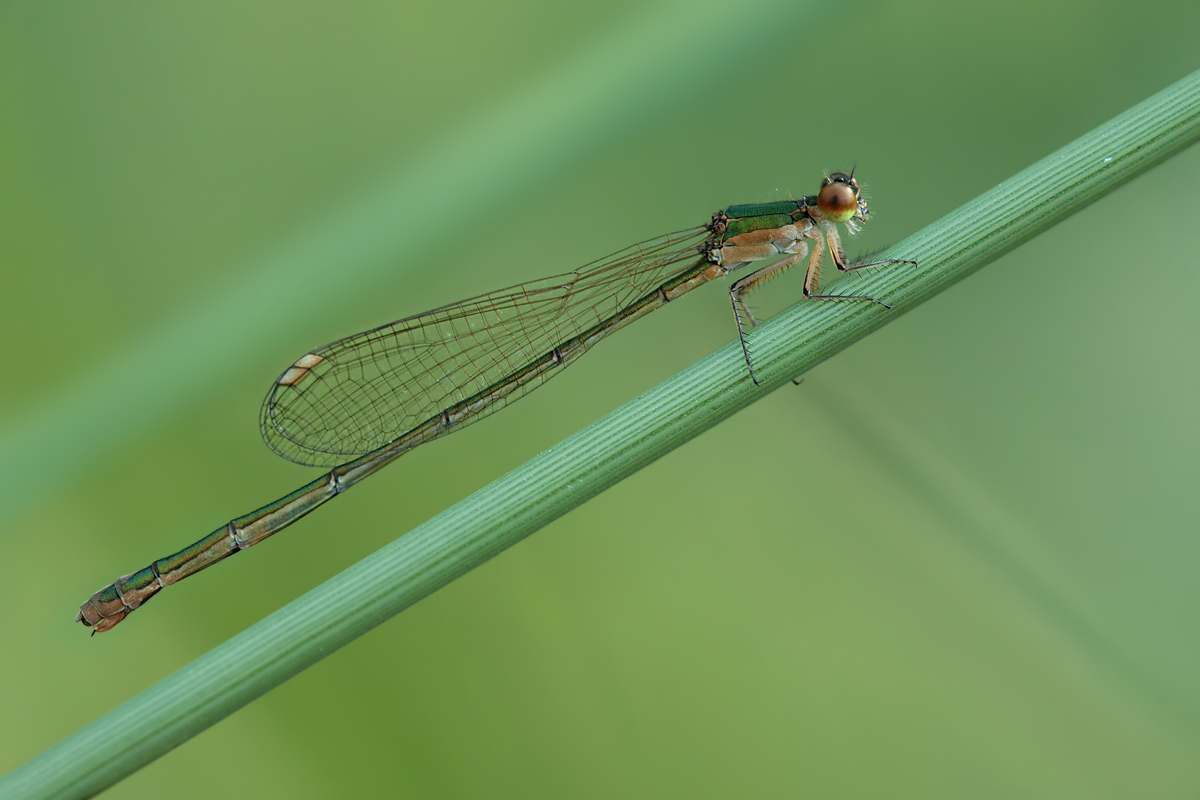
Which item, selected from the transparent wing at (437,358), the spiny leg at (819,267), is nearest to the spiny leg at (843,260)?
the spiny leg at (819,267)

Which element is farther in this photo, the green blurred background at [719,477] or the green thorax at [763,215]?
the green blurred background at [719,477]

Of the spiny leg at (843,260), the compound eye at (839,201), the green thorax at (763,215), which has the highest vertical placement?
the green thorax at (763,215)

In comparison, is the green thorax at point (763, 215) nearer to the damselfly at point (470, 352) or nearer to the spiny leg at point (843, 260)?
the damselfly at point (470, 352)

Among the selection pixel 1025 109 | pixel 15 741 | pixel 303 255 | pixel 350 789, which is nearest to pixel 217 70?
pixel 303 255

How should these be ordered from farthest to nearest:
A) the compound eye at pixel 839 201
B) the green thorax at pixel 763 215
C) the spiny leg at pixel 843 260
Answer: the green thorax at pixel 763 215 → the compound eye at pixel 839 201 → the spiny leg at pixel 843 260

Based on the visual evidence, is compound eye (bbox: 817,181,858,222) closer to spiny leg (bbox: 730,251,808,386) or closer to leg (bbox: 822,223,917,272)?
leg (bbox: 822,223,917,272)

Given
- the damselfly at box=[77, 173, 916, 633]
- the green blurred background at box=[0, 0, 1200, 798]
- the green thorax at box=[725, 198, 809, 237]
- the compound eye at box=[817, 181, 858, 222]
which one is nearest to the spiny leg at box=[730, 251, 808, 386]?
the damselfly at box=[77, 173, 916, 633]

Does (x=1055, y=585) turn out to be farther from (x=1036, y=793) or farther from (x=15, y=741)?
(x=15, y=741)
